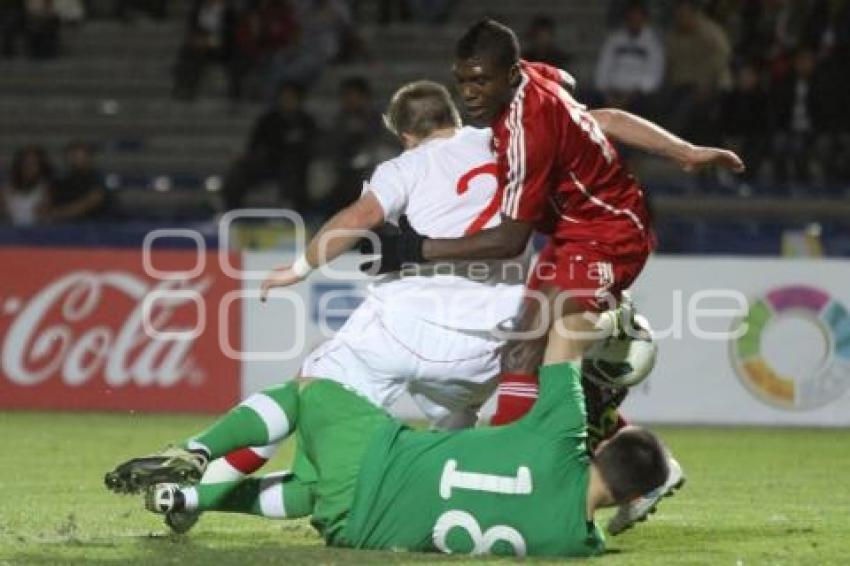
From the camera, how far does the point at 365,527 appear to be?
7.58m

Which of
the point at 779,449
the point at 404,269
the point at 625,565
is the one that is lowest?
the point at 779,449

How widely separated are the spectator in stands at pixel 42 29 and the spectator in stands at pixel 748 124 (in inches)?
298

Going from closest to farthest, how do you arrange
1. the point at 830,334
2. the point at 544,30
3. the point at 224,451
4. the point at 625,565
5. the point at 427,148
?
the point at 625,565 → the point at 224,451 → the point at 427,148 → the point at 830,334 → the point at 544,30

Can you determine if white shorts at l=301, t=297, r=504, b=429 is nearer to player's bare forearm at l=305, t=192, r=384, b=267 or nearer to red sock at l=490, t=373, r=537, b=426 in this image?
red sock at l=490, t=373, r=537, b=426

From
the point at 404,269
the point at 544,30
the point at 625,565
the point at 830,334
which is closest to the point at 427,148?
the point at 404,269

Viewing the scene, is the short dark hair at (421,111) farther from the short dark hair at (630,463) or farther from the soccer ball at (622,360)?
the short dark hair at (630,463)

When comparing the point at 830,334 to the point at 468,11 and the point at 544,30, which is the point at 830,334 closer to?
the point at 544,30

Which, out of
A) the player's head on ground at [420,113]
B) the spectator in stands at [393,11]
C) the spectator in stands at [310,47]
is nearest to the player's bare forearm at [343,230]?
the player's head on ground at [420,113]

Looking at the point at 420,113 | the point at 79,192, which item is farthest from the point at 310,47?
the point at 420,113

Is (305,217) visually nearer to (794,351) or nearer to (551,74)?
(794,351)

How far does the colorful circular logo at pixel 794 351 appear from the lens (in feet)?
46.6

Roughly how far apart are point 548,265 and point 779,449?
4.81 meters

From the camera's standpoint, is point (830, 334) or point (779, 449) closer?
point (779, 449)

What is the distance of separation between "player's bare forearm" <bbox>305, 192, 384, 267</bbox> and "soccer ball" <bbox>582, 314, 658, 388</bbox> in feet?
3.65
